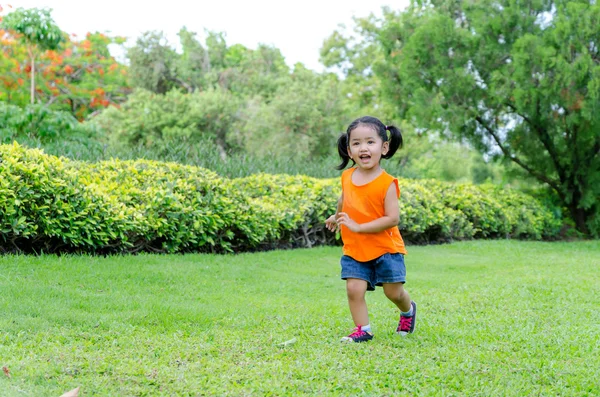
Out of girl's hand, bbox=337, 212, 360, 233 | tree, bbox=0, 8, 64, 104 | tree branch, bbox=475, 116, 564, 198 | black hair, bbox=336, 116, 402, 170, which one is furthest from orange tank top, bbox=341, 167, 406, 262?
tree branch, bbox=475, 116, 564, 198

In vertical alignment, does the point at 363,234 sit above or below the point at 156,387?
above

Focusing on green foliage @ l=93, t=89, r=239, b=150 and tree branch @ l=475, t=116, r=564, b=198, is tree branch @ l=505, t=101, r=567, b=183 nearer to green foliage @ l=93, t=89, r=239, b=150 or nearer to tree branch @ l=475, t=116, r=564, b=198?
tree branch @ l=475, t=116, r=564, b=198

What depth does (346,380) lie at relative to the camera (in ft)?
10.0

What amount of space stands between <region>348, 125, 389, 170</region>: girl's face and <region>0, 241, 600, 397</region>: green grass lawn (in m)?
1.06

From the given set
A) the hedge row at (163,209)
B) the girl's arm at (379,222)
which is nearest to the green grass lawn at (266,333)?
the hedge row at (163,209)

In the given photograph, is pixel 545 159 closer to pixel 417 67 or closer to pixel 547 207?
pixel 547 207

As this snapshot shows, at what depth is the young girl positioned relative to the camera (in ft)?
12.5

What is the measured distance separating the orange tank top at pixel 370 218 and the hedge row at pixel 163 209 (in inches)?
130

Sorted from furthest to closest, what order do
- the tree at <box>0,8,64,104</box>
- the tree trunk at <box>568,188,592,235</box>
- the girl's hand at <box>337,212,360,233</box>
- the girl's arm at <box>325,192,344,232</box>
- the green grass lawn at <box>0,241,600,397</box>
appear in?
the tree trunk at <box>568,188,592,235</box>, the tree at <box>0,8,64,104</box>, the girl's arm at <box>325,192,344,232</box>, the girl's hand at <box>337,212,360,233</box>, the green grass lawn at <box>0,241,600,397</box>

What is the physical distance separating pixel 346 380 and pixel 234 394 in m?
0.56

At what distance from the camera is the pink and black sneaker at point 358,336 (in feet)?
12.6

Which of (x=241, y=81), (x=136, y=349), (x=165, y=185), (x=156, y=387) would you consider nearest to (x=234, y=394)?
(x=156, y=387)

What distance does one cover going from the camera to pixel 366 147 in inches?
151

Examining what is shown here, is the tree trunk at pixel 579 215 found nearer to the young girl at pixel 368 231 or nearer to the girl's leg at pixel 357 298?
the young girl at pixel 368 231
